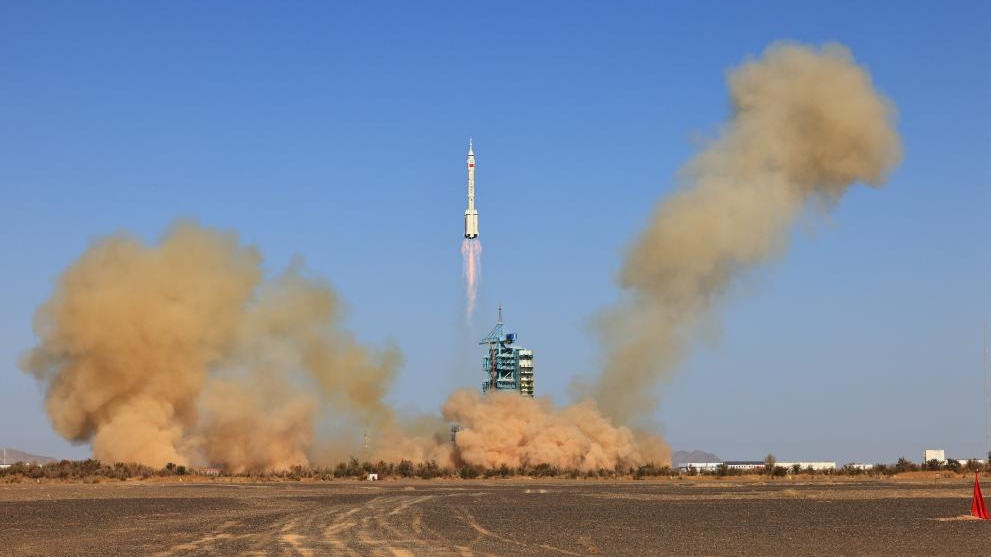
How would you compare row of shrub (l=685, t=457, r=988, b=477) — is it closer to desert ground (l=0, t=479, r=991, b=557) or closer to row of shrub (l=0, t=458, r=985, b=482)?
row of shrub (l=0, t=458, r=985, b=482)

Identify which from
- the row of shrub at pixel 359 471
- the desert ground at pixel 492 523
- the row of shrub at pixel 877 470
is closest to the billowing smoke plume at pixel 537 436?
the row of shrub at pixel 359 471

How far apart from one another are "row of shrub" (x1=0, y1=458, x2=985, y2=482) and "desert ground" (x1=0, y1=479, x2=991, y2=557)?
22.2 m

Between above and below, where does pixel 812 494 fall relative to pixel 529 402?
below

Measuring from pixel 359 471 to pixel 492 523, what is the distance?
58516mm

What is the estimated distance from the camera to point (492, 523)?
3966cm

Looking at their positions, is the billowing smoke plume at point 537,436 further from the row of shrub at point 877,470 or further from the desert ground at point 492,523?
the desert ground at point 492,523

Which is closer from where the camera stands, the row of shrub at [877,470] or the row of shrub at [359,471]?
the row of shrub at [359,471]

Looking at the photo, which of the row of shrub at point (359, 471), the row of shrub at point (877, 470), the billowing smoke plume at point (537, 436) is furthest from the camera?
the row of shrub at point (877, 470)

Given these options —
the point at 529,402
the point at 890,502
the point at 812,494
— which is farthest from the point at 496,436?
the point at 890,502

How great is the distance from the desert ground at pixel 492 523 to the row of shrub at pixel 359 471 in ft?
72.8

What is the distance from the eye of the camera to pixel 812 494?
6159 cm

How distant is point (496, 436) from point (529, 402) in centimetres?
486

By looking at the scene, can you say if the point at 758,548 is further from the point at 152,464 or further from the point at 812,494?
the point at 152,464

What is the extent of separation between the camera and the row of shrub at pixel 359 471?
280 ft
